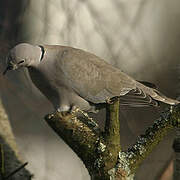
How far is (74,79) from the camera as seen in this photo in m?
0.84

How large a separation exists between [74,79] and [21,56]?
0.43ft

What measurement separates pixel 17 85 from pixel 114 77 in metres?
0.78

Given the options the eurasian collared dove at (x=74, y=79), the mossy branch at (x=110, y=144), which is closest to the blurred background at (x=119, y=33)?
the eurasian collared dove at (x=74, y=79)

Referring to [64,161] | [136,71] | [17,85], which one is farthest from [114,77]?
[64,161]

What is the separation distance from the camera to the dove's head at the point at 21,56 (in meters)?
0.80

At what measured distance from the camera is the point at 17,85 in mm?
1592

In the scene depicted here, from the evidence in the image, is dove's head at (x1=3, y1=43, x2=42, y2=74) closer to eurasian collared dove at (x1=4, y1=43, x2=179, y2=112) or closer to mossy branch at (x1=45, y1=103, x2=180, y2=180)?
eurasian collared dove at (x1=4, y1=43, x2=179, y2=112)

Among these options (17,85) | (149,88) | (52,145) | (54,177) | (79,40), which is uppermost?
(79,40)

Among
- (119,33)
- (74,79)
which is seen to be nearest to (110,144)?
(74,79)

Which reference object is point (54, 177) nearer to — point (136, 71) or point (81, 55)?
point (136, 71)

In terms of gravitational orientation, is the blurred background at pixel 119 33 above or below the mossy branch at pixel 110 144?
above

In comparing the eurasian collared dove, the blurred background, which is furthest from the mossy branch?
the blurred background

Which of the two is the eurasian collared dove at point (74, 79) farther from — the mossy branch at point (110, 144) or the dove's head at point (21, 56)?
the mossy branch at point (110, 144)

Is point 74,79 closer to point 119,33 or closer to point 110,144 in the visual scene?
point 110,144
